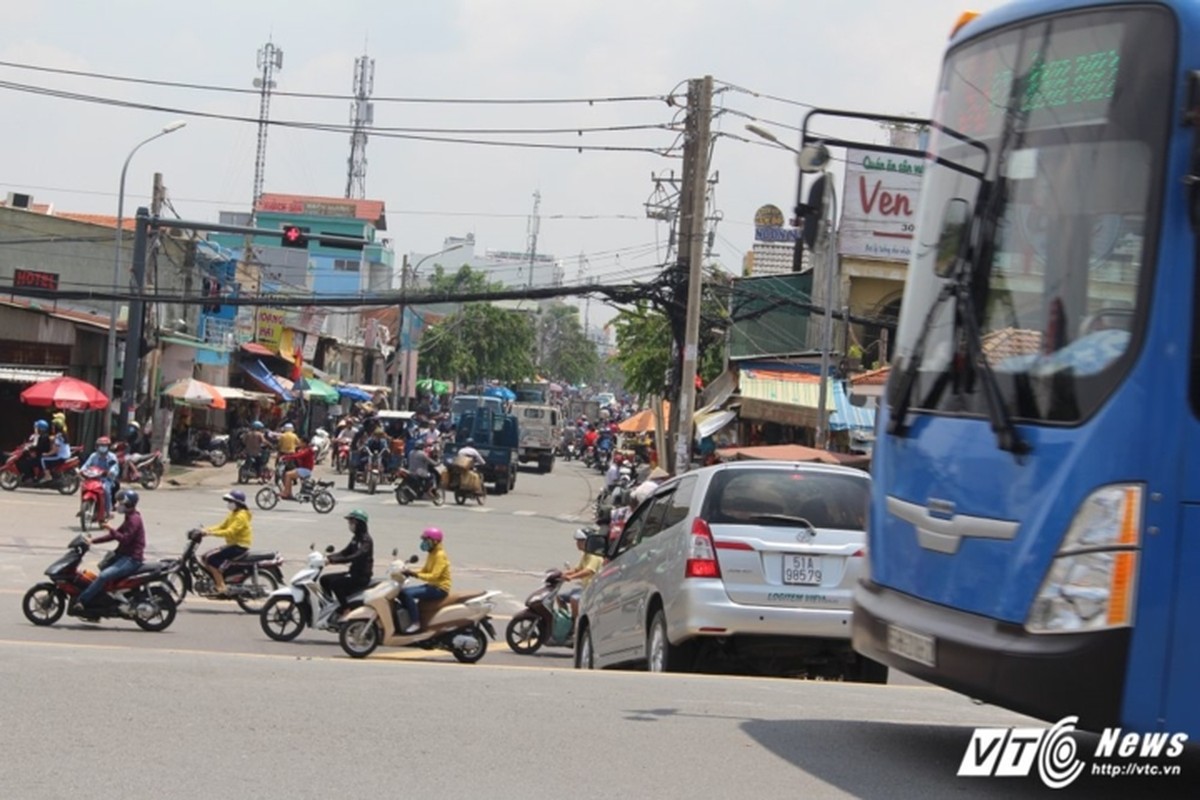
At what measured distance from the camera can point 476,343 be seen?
100500 mm

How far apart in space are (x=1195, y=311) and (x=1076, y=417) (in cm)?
56

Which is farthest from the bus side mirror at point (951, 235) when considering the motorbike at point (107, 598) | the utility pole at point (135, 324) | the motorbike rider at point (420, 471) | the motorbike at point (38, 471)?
the motorbike rider at point (420, 471)

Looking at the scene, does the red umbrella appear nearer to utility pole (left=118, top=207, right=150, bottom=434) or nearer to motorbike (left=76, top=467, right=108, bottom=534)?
utility pole (left=118, top=207, right=150, bottom=434)

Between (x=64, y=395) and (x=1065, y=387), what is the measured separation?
32.4 meters

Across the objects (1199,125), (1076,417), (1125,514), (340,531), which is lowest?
(340,531)

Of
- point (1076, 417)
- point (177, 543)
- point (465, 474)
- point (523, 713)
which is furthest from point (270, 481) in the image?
point (1076, 417)

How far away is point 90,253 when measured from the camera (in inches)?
1983

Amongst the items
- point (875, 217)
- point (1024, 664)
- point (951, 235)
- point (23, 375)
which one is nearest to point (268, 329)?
point (23, 375)

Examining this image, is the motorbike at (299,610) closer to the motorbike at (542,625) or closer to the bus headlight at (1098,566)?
the motorbike at (542,625)

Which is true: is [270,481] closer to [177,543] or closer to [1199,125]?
[177,543]

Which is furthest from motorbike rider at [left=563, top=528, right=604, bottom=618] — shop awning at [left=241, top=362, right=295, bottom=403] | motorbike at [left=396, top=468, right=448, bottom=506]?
shop awning at [left=241, top=362, right=295, bottom=403]

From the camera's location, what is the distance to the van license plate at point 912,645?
6.21m

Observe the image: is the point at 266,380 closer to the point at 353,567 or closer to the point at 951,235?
the point at 353,567

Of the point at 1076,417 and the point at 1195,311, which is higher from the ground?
the point at 1195,311
